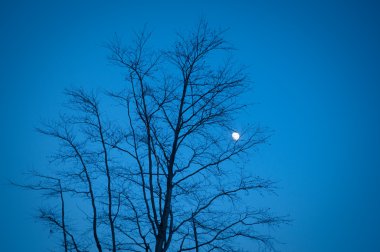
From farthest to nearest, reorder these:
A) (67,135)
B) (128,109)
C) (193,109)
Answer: (67,135) → (128,109) → (193,109)

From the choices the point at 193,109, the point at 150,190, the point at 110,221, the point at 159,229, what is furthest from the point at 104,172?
the point at 193,109

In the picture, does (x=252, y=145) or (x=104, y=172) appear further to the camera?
(x=104, y=172)

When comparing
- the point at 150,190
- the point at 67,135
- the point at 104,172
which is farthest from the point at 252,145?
the point at 67,135

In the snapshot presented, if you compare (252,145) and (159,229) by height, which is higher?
(252,145)

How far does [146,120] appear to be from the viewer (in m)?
7.48

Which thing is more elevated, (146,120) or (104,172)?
(146,120)

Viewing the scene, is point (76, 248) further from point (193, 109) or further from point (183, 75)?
→ point (183, 75)

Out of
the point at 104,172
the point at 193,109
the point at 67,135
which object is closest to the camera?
the point at 193,109

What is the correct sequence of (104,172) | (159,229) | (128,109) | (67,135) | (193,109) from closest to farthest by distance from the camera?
(159,229) → (193,109) → (128,109) → (104,172) → (67,135)

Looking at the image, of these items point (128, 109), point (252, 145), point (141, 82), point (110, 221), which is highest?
point (141, 82)

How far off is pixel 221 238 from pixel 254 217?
97cm

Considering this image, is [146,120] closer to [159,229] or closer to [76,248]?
[159,229]

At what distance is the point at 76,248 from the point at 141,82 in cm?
547

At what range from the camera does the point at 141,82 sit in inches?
304
